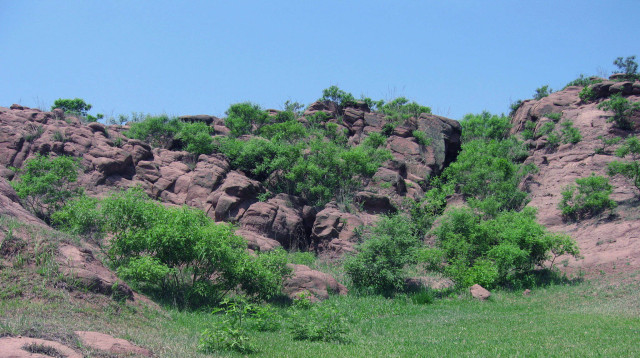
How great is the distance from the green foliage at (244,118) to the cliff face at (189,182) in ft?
25.9

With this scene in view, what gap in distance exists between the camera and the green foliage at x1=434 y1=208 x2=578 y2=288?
2342 centimetres

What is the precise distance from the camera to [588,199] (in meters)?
30.3

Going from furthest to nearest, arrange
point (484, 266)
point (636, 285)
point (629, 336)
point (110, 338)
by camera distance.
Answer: point (484, 266)
point (636, 285)
point (629, 336)
point (110, 338)

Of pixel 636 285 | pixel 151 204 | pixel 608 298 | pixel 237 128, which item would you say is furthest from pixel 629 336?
pixel 237 128

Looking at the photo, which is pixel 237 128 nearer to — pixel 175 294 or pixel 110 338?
pixel 175 294

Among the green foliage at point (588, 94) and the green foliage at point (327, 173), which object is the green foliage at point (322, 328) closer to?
the green foliage at point (327, 173)

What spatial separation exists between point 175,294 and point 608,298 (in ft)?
55.7

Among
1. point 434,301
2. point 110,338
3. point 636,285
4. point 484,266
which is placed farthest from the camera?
point 484,266

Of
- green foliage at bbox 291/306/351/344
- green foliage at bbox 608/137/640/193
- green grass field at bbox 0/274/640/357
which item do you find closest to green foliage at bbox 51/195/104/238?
green grass field at bbox 0/274/640/357

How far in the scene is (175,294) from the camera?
1714 centimetres

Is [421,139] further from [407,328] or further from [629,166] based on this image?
[407,328]

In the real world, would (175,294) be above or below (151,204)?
below

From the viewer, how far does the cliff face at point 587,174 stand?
25609 millimetres

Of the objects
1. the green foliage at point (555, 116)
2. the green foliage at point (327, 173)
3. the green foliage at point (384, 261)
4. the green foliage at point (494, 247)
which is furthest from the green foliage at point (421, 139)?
the green foliage at point (384, 261)
